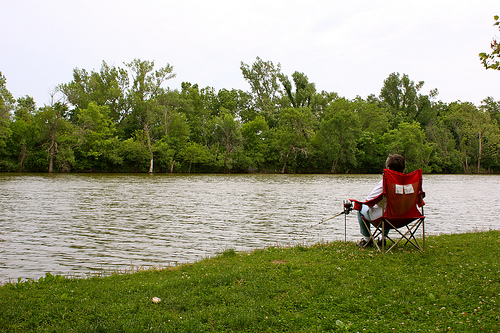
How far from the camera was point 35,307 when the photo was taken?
465 centimetres

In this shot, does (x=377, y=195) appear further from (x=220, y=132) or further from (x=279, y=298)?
(x=220, y=132)

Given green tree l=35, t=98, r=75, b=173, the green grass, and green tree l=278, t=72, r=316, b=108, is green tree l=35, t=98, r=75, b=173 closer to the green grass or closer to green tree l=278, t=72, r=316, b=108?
green tree l=278, t=72, r=316, b=108

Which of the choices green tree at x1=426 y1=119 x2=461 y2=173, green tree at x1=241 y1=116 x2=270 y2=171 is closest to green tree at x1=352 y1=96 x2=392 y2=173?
green tree at x1=426 y1=119 x2=461 y2=173

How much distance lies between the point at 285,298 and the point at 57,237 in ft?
27.6

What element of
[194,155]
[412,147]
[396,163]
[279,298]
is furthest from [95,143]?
[279,298]

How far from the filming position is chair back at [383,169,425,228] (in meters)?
7.27

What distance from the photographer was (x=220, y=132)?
7300 cm

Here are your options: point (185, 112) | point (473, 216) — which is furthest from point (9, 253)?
Result: point (185, 112)

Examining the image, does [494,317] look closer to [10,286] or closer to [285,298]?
[285,298]

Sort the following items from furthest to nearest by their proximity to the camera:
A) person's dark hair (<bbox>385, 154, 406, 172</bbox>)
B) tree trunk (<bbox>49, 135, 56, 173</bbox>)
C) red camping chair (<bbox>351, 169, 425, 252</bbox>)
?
1. tree trunk (<bbox>49, 135, 56, 173</bbox>)
2. person's dark hair (<bbox>385, 154, 406, 172</bbox>)
3. red camping chair (<bbox>351, 169, 425, 252</bbox>)

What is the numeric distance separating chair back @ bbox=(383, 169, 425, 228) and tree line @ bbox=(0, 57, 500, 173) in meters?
56.6

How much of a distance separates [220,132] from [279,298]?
226 feet

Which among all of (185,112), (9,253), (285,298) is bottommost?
(9,253)

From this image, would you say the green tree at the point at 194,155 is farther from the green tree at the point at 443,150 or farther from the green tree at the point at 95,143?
the green tree at the point at 443,150
